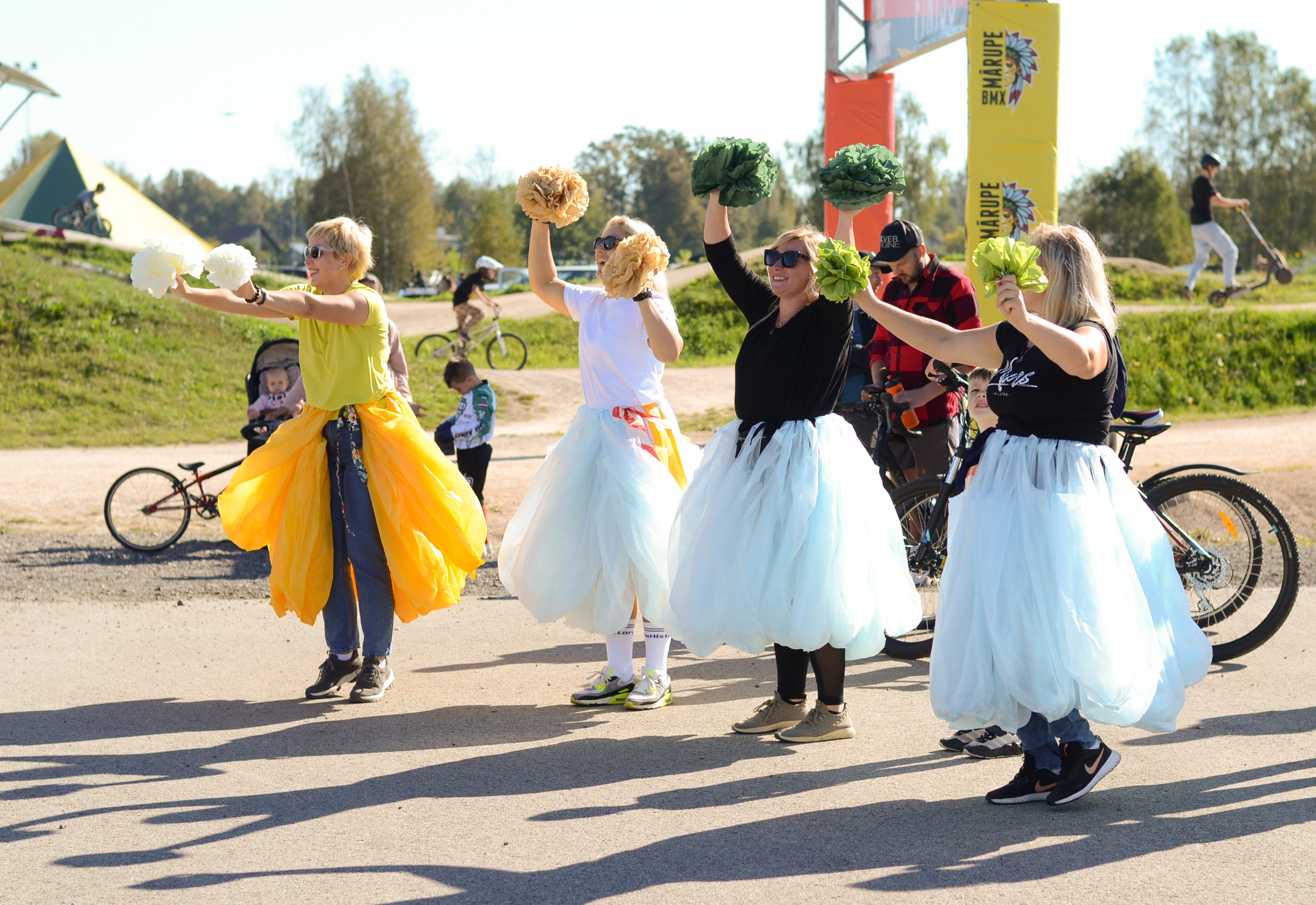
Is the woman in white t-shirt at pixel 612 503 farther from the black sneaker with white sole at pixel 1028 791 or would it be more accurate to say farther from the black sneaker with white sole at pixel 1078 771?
the black sneaker with white sole at pixel 1078 771

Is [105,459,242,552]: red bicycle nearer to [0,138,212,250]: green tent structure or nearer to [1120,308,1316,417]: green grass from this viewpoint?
[1120,308,1316,417]: green grass

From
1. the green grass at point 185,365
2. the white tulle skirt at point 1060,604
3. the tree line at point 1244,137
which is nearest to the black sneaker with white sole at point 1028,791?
the white tulle skirt at point 1060,604

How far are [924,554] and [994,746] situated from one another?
1460mm

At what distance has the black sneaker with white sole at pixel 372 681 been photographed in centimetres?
545

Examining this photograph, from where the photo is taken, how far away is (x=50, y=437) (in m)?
15.7

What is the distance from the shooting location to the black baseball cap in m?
6.27

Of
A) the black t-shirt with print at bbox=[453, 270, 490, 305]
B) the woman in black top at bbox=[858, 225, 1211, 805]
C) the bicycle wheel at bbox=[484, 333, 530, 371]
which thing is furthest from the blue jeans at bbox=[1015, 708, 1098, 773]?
the bicycle wheel at bbox=[484, 333, 530, 371]

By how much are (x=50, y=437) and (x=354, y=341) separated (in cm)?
1226

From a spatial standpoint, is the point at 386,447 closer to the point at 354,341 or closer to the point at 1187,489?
the point at 354,341

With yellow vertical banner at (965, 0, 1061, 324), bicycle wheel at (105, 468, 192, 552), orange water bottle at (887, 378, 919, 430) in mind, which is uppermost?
yellow vertical banner at (965, 0, 1061, 324)

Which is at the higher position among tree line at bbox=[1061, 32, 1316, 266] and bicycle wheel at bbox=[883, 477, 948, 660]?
tree line at bbox=[1061, 32, 1316, 266]

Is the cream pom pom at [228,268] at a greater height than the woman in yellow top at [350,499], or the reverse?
the cream pom pom at [228,268]

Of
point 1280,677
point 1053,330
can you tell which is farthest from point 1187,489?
point 1053,330

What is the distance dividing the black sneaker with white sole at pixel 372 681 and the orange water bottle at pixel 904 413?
3.02m
